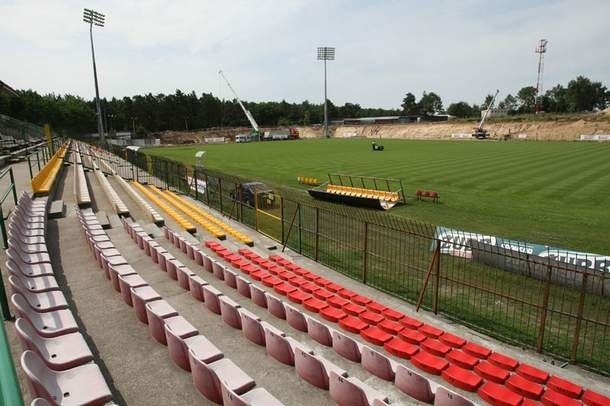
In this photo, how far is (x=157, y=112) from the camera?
129 m

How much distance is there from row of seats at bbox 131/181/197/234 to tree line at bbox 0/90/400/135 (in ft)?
200

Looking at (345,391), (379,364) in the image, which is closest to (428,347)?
(379,364)

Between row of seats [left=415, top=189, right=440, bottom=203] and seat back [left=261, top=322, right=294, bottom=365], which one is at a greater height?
seat back [left=261, top=322, right=294, bottom=365]

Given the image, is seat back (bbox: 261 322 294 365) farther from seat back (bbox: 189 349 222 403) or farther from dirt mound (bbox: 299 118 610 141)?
dirt mound (bbox: 299 118 610 141)

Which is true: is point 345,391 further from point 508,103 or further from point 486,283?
point 508,103

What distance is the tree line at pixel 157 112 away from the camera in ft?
270

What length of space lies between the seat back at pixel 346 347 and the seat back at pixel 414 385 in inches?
35.8

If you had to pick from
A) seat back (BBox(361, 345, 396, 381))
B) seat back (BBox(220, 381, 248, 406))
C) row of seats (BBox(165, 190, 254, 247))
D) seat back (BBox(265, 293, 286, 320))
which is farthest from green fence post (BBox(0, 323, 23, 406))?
row of seats (BBox(165, 190, 254, 247))

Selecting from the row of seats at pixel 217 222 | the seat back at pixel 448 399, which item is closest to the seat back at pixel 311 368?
the seat back at pixel 448 399

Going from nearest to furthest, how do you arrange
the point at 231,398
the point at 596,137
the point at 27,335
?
1. the point at 231,398
2. the point at 27,335
3. the point at 596,137

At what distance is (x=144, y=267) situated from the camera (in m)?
10.5

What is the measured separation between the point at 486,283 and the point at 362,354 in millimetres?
6614

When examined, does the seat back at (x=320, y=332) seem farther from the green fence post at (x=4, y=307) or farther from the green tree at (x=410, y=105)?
the green tree at (x=410, y=105)

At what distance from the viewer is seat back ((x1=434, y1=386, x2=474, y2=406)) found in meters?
4.75
